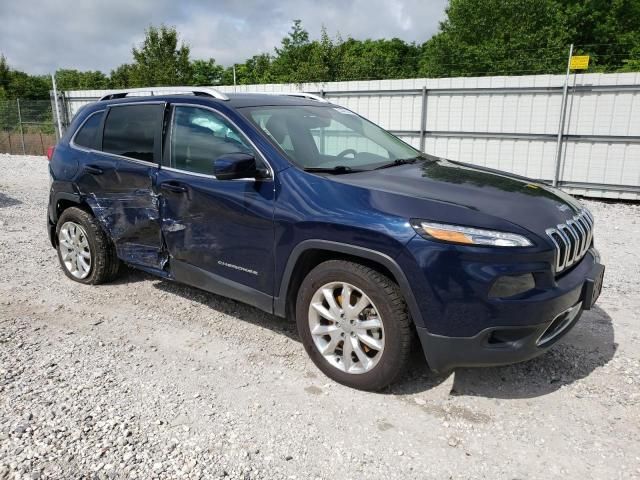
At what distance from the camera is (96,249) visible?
472 centimetres

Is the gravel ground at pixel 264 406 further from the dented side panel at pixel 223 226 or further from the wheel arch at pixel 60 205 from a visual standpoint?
the wheel arch at pixel 60 205

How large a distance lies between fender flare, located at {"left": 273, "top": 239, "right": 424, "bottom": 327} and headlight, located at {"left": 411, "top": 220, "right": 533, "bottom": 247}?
0.26 metres

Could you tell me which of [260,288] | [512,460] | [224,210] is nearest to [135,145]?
[224,210]

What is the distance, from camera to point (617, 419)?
2.87m

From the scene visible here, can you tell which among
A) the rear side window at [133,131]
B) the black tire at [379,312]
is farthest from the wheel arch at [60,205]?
the black tire at [379,312]

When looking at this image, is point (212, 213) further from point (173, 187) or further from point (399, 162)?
point (399, 162)

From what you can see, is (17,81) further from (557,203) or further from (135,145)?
(557,203)

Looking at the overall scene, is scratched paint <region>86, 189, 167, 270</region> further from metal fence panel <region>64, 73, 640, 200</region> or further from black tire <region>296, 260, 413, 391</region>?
Result: metal fence panel <region>64, 73, 640, 200</region>

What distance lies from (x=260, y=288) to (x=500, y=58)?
80.6 ft

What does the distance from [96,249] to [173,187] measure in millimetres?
1384

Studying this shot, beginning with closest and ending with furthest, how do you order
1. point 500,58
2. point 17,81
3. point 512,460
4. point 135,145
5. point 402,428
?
point 512,460
point 402,428
point 135,145
point 500,58
point 17,81

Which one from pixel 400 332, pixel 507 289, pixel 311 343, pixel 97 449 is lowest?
pixel 97 449

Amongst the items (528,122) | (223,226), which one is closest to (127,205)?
(223,226)

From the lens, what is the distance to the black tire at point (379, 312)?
9.35 ft
